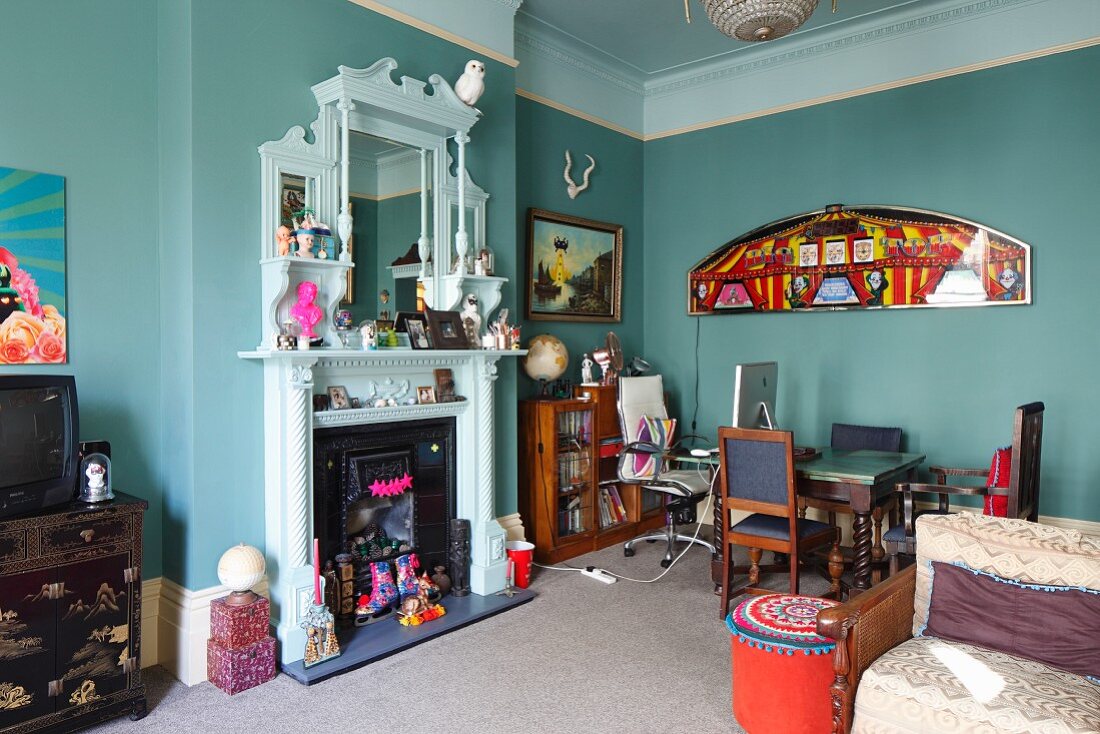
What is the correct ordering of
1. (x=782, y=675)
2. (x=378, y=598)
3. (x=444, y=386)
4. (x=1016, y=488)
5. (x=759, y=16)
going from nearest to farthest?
(x=782, y=675) < (x=759, y=16) < (x=1016, y=488) < (x=378, y=598) < (x=444, y=386)

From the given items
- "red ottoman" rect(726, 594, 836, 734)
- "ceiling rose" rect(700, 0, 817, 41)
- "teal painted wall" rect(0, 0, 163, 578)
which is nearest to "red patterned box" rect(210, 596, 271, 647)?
"teal painted wall" rect(0, 0, 163, 578)

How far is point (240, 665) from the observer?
3.12 meters

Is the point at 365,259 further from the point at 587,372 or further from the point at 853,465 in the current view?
the point at 853,465

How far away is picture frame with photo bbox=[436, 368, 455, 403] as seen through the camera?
420 cm

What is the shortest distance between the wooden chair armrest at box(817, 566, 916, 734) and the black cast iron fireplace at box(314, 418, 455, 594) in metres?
2.34

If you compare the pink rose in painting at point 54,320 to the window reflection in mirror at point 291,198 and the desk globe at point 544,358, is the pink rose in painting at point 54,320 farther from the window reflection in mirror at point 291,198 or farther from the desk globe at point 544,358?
the desk globe at point 544,358

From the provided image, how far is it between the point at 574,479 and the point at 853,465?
5.95ft

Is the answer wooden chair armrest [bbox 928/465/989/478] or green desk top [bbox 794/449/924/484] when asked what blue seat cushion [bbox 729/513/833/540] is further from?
wooden chair armrest [bbox 928/465/989/478]

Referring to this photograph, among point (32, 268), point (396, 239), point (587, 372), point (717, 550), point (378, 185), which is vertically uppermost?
point (378, 185)

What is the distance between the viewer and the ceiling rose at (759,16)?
2.89 meters

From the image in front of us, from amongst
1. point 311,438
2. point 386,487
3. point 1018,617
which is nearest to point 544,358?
point 386,487

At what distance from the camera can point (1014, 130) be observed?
4.67 metres

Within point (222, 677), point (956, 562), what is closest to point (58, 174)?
point (222, 677)

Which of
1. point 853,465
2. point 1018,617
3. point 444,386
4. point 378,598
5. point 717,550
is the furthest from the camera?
point 717,550
